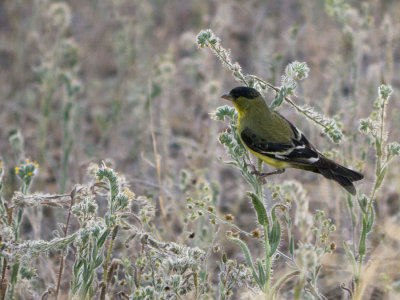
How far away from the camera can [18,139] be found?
13.3 ft

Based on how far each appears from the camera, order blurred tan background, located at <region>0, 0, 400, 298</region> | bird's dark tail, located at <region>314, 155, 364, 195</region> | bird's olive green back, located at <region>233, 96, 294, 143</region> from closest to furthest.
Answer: bird's dark tail, located at <region>314, 155, 364, 195</region>, bird's olive green back, located at <region>233, 96, 294, 143</region>, blurred tan background, located at <region>0, 0, 400, 298</region>

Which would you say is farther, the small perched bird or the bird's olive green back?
the bird's olive green back

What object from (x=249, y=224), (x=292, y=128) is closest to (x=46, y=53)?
(x=249, y=224)

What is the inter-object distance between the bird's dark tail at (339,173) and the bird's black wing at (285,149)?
51 millimetres

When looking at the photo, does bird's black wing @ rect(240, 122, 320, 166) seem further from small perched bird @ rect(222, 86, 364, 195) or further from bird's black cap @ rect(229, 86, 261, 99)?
bird's black cap @ rect(229, 86, 261, 99)

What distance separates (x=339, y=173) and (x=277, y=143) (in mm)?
422

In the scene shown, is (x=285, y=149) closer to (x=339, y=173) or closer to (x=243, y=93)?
(x=339, y=173)

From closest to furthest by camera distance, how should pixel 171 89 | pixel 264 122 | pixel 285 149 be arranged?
pixel 285 149 < pixel 264 122 < pixel 171 89

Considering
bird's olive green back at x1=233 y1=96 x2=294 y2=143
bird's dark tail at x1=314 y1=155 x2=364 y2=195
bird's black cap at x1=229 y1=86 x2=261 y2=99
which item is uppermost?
bird's black cap at x1=229 y1=86 x2=261 y2=99

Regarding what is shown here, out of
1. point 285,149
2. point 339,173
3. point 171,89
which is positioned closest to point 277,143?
point 285,149

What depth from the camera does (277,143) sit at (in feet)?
10.7

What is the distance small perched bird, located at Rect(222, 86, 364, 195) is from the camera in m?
3.08

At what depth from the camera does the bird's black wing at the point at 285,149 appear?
3152 mm

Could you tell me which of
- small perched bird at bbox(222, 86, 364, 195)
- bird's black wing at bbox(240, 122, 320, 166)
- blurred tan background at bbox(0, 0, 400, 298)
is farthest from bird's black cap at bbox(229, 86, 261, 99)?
blurred tan background at bbox(0, 0, 400, 298)
